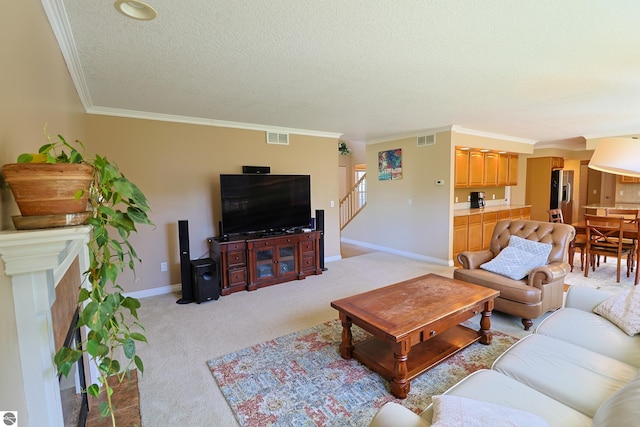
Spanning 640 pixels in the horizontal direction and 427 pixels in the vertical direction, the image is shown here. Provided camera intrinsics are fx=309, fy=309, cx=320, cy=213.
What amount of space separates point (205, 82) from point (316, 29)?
55.6 inches

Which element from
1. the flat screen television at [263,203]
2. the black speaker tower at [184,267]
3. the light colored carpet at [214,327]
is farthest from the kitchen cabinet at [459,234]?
the black speaker tower at [184,267]

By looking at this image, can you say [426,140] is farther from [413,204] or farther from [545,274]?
[545,274]

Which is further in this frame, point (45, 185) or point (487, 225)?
point (487, 225)

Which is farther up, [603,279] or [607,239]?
[607,239]

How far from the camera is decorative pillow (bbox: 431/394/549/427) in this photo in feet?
3.43

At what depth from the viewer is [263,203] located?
4598 millimetres

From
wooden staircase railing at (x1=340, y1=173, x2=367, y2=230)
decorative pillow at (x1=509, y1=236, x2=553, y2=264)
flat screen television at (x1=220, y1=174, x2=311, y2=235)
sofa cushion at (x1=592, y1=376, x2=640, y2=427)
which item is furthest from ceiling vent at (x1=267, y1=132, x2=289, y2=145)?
sofa cushion at (x1=592, y1=376, x2=640, y2=427)

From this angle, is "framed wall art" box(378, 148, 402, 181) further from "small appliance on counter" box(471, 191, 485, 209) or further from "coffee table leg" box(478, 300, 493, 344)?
"coffee table leg" box(478, 300, 493, 344)

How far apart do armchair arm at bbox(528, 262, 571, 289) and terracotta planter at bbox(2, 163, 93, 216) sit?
3.65 m

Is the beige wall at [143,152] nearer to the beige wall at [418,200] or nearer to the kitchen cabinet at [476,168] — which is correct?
the beige wall at [418,200]

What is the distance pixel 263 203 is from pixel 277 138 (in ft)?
3.94

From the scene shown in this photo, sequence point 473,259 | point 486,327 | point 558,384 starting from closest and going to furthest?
point 558,384
point 486,327
point 473,259

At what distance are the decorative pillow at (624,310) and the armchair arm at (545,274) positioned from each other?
637mm

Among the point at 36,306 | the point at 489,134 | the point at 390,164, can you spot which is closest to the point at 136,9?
the point at 36,306
